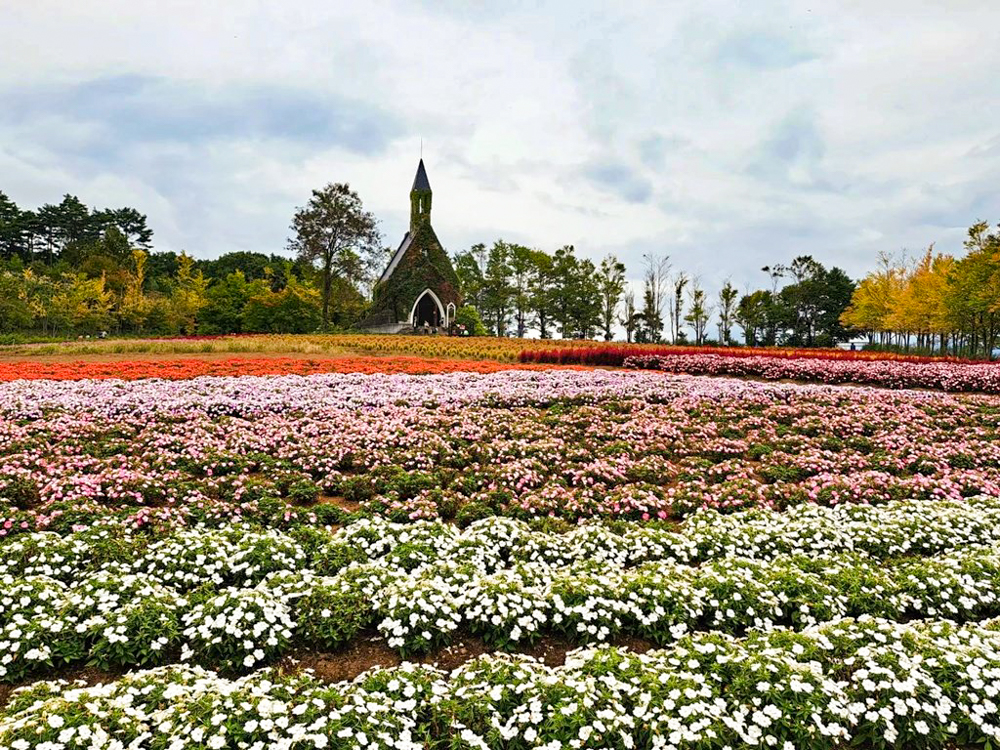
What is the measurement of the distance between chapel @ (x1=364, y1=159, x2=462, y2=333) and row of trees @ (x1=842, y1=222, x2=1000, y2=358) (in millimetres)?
36718

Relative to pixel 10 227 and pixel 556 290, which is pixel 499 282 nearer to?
pixel 556 290

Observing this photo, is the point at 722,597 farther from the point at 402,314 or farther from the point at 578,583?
the point at 402,314

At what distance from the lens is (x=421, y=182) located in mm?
58969

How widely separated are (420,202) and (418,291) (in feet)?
36.3

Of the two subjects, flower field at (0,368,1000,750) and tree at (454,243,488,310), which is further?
tree at (454,243,488,310)

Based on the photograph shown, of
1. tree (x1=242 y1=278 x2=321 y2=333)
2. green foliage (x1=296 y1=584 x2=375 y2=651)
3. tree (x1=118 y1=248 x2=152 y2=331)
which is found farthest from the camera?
tree (x1=242 y1=278 x2=321 y2=333)

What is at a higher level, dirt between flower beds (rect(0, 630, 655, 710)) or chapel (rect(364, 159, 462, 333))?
chapel (rect(364, 159, 462, 333))

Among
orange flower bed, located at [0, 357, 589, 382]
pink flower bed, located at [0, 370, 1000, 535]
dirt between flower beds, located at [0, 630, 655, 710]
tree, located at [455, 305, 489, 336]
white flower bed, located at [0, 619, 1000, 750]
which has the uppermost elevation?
tree, located at [455, 305, 489, 336]

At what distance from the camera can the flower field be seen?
372 centimetres

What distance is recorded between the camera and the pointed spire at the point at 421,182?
58.5 metres

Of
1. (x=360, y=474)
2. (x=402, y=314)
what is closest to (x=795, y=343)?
(x=402, y=314)

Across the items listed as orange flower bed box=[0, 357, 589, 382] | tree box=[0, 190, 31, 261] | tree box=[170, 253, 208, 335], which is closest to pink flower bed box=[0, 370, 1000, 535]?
orange flower bed box=[0, 357, 589, 382]

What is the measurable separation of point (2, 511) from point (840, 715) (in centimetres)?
874

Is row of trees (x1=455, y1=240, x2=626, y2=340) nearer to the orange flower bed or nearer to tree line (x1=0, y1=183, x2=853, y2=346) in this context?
tree line (x1=0, y1=183, x2=853, y2=346)
